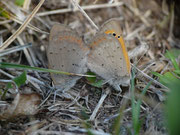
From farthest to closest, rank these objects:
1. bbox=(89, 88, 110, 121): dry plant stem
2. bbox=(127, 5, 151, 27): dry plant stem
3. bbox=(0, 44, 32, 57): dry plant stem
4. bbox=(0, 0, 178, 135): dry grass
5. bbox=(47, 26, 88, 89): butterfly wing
A: bbox=(127, 5, 151, 27): dry plant stem < bbox=(0, 44, 32, 57): dry plant stem < bbox=(47, 26, 88, 89): butterfly wing < bbox=(89, 88, 110, 121): dry plant stem < bbox=(0, 0, 178, 135): dry grass

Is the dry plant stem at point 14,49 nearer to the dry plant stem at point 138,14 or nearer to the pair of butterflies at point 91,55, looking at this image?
the pair of butterflies at point 91,55

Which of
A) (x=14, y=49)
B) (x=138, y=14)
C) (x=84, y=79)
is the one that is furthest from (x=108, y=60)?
(x=138, y=14)

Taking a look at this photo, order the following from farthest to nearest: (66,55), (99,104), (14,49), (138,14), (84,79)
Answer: (138,14) → (14,49) → (84,79) → (66,55) → (99,104)

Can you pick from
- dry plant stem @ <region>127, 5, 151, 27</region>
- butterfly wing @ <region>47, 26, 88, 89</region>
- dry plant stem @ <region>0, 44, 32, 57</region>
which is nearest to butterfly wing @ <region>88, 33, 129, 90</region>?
butterfly wing @ <region>47, 26, 88, 89</region>

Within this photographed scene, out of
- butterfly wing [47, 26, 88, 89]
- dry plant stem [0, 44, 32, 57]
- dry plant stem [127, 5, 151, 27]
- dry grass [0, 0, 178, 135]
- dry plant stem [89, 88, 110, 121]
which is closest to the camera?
dry grass [0, 0, 178, 135]

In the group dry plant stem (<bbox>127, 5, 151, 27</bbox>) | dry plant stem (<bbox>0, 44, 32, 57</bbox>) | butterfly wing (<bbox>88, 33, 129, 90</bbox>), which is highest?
dry plant stem (<bbox>127, 5, 151, 27</bbox>)

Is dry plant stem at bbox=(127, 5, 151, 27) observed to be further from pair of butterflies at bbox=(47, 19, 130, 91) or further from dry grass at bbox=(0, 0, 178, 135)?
pair of butterflies at bbox=(47, 19, 130, 91)

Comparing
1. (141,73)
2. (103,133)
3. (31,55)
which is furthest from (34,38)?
(103,133)

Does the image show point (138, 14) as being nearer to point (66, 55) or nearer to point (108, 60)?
point (108, 60)
